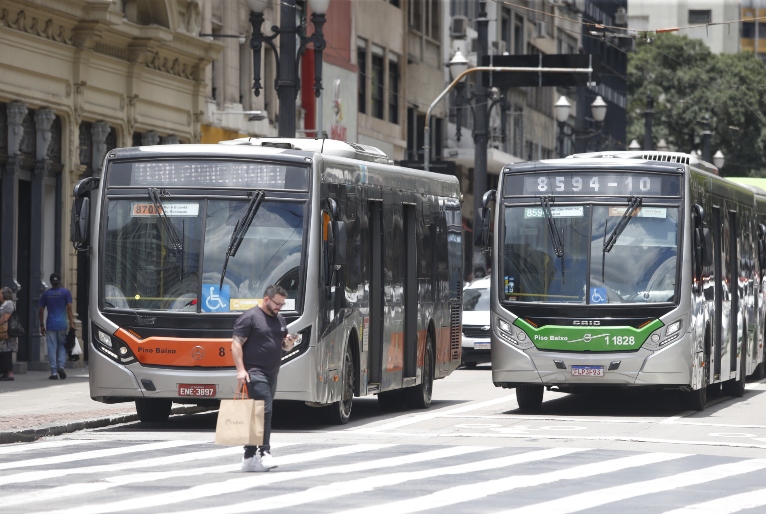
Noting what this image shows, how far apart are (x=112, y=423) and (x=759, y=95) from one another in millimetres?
77520

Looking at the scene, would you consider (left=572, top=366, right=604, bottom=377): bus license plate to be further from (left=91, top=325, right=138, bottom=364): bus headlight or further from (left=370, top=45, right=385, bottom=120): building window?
(left=370, top=45, right=385, bottom=120): building window

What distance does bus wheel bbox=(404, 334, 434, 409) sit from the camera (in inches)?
931

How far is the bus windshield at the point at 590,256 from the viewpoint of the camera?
71.6 feet

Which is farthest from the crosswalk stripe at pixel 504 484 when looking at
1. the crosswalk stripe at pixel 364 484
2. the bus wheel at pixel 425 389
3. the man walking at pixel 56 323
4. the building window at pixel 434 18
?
the building window at pixel 434 18

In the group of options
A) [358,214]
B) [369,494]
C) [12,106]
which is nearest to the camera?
[369,494]

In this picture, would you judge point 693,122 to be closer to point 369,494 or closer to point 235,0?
point 235,0

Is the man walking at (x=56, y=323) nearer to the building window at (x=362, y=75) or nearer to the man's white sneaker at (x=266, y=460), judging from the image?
the man's white sneaker at (x=266, y=460)

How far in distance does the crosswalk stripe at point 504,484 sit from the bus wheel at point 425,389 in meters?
6.88

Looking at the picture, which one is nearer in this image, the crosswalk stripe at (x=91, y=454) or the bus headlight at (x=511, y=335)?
the crosswalk stripe at (x=91, y=454)

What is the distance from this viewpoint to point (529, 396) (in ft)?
76.1

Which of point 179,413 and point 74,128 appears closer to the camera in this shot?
point 179,413

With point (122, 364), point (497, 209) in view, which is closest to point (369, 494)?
point (122, 364)

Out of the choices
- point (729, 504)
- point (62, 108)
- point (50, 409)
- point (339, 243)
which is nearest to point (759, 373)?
point (62, 108)

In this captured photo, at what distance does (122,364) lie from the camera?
62.9 feet
